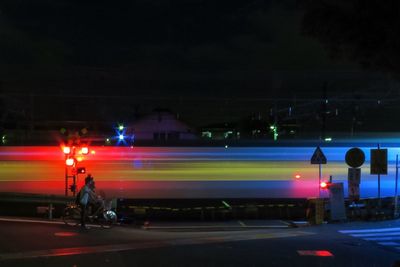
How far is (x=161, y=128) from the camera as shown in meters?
73.7

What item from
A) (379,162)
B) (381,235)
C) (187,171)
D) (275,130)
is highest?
(275,130)

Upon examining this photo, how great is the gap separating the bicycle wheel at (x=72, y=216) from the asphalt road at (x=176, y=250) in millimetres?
2511

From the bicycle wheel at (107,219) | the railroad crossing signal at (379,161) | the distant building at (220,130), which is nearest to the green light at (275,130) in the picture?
the distant building at (220,130)

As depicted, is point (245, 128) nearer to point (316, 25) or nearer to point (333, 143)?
point (333, 143)

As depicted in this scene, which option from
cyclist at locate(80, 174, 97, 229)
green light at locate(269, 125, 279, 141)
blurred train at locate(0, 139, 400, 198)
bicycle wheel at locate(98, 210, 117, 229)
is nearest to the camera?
cyclist at locate(80, 174, 97, 229)

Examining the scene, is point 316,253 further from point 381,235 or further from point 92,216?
point 92,216

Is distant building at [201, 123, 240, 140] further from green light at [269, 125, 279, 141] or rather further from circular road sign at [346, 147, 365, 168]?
circular road sign at [346, 147, 365, 168]

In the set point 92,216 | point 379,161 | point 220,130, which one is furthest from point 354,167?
point 220,130

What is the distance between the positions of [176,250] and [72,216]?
354 inches

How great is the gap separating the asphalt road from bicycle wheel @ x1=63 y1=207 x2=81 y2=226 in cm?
251

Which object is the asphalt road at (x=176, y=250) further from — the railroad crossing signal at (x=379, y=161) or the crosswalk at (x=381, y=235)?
the railroad crossing signal at (x=379, y=161)

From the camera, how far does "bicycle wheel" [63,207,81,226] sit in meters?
21.3

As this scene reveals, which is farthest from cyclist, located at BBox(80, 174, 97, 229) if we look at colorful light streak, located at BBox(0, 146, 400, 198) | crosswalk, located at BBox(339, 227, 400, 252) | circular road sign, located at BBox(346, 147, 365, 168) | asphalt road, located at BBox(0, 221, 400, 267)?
colorful light streak, located at BBox(0, 146, 400, 198)

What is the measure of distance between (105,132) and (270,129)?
18.3m
